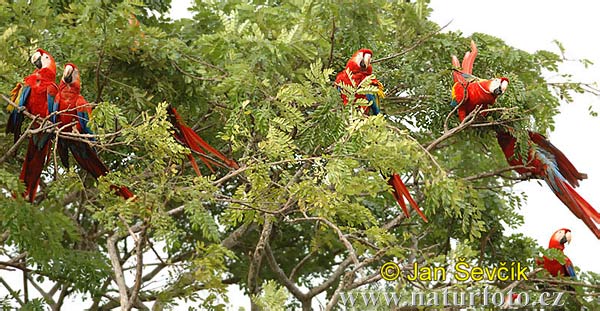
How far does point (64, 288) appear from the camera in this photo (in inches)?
208

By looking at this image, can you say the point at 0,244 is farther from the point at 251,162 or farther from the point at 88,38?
the point at 251,162

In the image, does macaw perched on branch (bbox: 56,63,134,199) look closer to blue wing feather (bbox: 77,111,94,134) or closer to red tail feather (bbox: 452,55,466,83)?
blue wing feather (bbox: 77,111,94,134)

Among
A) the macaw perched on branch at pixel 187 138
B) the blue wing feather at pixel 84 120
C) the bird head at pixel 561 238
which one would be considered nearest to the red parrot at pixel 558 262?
the bird head at pixel 561 238

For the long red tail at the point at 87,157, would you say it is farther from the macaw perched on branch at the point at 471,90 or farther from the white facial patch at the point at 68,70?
the macaw perched on branch at the point at 471,90

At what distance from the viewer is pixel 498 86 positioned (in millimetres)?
3709

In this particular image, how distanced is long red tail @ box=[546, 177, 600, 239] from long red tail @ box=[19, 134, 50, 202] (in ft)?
6.98

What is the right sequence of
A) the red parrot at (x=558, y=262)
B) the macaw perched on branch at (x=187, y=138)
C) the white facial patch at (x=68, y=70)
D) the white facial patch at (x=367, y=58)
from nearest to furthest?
the white facial patch at (x=68, y=70) < the white facial patch at (x=367, y=58) < the macaw perched on branch at (x=187, y=138) < the red parrot at (x=558, y=262)

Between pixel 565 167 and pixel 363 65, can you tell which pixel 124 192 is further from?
pixel 565 167

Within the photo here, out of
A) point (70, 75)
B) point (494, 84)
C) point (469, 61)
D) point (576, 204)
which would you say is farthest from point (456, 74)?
point (70, 75)

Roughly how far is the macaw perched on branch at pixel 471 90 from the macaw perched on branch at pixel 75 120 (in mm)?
1410

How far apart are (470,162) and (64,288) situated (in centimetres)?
249

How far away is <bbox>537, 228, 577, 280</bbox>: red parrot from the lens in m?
4.71

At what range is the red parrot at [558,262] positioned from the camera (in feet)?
15.5

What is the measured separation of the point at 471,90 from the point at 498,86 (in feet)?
0.41
